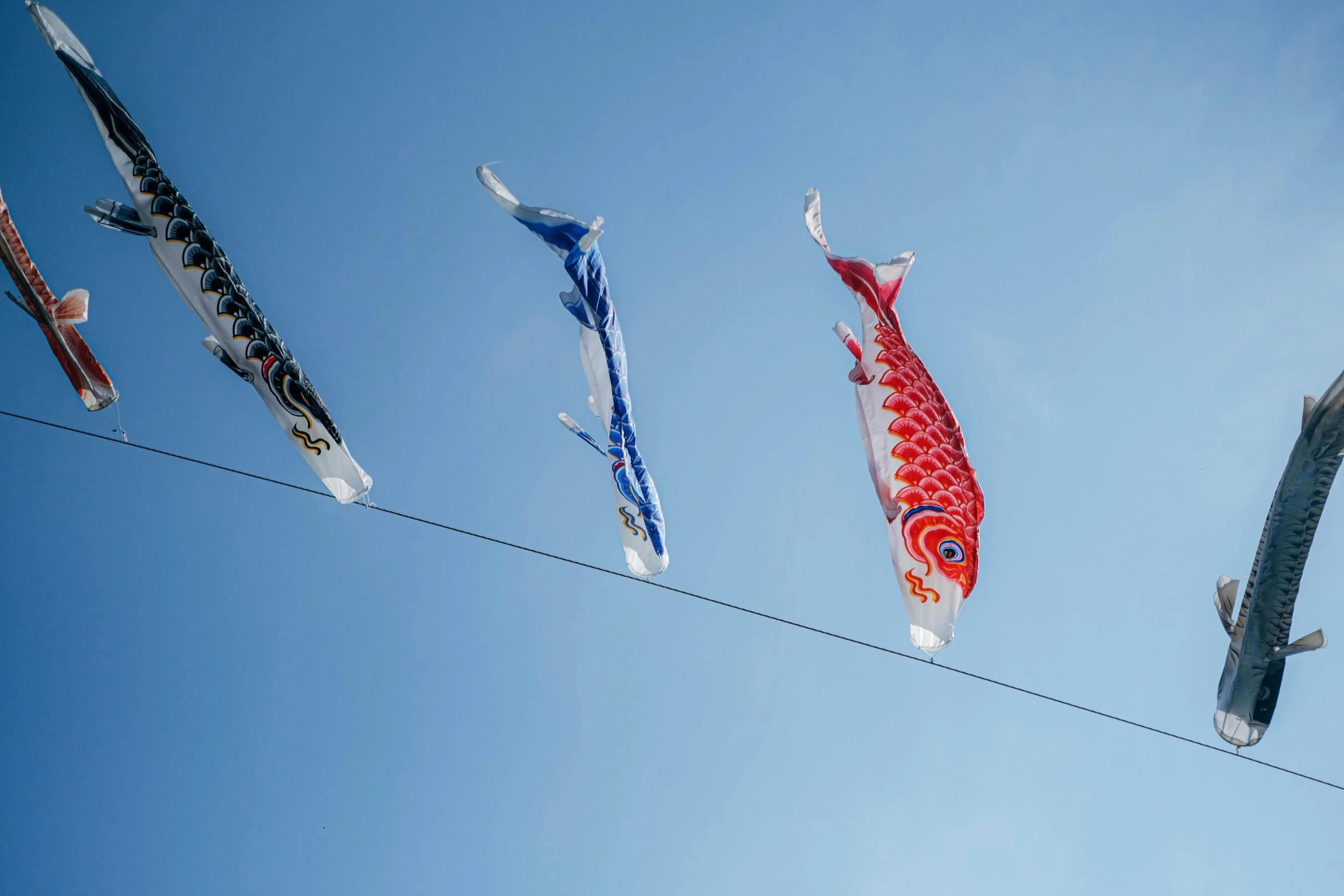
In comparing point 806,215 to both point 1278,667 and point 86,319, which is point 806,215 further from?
point 86,319

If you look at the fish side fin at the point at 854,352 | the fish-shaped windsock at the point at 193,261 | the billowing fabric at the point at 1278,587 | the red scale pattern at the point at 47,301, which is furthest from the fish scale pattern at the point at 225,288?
the billowing fabric at the point at 1278,587

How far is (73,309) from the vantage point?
286 inches

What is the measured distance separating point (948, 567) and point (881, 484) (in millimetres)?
802

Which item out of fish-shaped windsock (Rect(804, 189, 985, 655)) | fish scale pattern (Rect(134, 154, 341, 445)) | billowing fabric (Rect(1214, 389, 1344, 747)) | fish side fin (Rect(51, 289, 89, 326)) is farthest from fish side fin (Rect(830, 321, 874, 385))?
fish side fin (Rect(51, 289, 89, 326))

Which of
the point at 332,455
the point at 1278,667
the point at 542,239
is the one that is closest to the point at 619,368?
the point at 542,239

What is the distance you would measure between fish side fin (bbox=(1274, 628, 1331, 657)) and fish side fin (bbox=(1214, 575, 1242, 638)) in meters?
0.48

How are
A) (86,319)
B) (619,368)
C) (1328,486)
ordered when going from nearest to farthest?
(1328,486), (619,368), (86,319)

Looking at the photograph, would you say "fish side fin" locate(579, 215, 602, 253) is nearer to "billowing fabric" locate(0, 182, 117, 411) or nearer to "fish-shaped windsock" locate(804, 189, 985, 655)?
"fish-shaped windsock" locate(804, 189, 985, 655)

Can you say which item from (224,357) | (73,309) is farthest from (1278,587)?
(73,309)

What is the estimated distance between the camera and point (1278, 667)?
6.43 m

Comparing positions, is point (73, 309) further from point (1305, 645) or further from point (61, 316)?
point (1305, 645)

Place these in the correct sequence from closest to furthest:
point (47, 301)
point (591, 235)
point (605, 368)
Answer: point (591, 235)
point (605, 368)
point (47, 301)

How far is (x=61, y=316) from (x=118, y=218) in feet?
5.11

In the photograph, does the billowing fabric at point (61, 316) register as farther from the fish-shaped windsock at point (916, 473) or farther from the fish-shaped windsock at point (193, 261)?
the fish-shaped windsock at point (916, 473)
